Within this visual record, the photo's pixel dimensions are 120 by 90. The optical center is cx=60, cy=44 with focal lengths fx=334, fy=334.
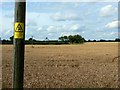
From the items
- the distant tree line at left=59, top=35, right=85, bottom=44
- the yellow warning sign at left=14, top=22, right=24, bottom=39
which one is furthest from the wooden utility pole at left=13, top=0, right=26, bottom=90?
the distant tree line at left=59, top=35, right=85, bottom=44

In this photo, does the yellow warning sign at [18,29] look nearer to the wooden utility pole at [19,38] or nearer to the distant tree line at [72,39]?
the wooden utility pole at [19,38]

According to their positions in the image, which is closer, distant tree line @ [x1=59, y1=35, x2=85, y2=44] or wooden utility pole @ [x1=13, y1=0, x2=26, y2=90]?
wooden utility pole @ [x1=13, y1=0, x2=26, y2=90]

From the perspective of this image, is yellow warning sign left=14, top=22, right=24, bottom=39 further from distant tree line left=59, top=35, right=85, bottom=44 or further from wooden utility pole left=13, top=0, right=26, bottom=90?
distant tree line left=59, top=35, right=85, bottom=44

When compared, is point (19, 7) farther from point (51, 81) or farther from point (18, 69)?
point (51, 81)

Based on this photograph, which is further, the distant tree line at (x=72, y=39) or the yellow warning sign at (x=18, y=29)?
the distant tree line at (x=72, y=39)

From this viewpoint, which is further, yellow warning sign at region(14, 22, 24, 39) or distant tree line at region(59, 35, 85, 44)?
distant tree line at region(59, 35, 85, 44)

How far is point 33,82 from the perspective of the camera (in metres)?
10.3

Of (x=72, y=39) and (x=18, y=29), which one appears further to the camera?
(x=72, y=39)

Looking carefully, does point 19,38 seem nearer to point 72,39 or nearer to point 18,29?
point 18,29

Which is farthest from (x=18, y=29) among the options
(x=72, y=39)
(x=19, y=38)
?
(x=72, y=39)

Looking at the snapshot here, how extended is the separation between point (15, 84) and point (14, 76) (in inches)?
4.6

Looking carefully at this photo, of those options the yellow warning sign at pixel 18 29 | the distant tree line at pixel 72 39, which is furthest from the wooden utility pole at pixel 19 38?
the distant tree line at pixel 72 39

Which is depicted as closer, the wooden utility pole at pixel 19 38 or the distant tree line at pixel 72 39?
the wooden utility pole at pixel 19 38

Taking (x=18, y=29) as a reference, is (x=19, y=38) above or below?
below
